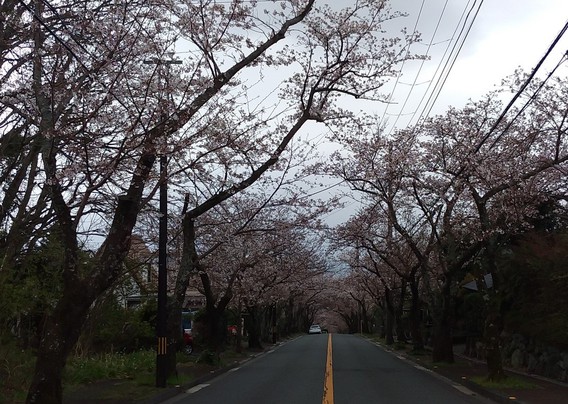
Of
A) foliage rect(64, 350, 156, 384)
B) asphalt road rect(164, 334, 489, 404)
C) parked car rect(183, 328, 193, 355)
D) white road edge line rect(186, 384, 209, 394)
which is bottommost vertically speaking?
white road edge line rect(186, 384, 209, 394)

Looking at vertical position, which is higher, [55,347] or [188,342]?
[188,342]

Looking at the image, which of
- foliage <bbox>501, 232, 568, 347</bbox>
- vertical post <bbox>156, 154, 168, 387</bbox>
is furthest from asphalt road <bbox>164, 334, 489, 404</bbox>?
foliage <bbox>501, 232, 568, 347</bbox>

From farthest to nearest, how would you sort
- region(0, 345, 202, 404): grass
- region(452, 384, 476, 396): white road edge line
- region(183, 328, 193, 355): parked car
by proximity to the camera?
region(183, 328, 193, 355): parked car < region(452, 384, 476, 396): white road edge line < region(0, 345, 202, 404): grass

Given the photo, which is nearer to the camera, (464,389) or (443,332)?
(464,389)

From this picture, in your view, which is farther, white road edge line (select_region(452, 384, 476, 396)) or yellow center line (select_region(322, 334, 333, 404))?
white road edge line (select_region(452, 384, 476, 396))

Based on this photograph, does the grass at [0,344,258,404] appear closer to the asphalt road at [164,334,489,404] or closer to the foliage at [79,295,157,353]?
the asphalt road at [164,334,489,404]

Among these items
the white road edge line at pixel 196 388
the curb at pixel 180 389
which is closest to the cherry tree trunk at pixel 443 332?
the curb at pixel 180 389

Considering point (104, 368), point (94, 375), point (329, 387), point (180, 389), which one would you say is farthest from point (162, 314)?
point (329, 387)

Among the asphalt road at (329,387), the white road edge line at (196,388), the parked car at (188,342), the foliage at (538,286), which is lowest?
the white road edge line at (196,388)

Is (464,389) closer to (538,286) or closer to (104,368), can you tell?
(538,286)

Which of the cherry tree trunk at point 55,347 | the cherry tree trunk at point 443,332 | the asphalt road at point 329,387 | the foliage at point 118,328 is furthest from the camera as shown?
the cherry tree trunk at point 443,332

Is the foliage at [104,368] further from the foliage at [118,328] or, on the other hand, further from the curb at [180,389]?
the foliage at [118,328]

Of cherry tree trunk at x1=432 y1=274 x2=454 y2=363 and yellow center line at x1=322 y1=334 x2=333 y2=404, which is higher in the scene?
cherry tree trunk at x1=432 y1=274 x2=454 y2=363

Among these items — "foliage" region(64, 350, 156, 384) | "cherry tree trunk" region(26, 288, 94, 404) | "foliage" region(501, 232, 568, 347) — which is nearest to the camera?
"cherry tree trunk" region(26, 288, 94, 404)
